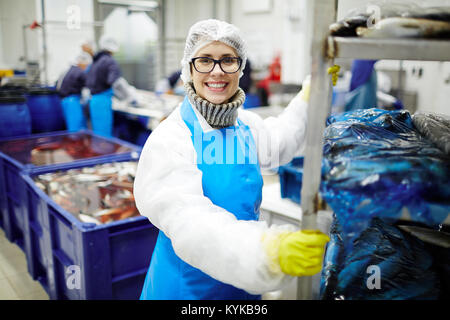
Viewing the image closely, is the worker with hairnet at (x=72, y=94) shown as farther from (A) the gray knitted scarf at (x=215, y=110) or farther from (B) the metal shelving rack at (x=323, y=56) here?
(B) the metal shelving rack at (x=323, y=56)

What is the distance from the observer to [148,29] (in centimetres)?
921

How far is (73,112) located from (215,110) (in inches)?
196

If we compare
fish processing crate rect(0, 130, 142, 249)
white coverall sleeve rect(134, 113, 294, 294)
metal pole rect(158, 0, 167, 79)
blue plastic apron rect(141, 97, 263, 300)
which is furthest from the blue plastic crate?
metal pole rect(158, 0, 167, 79)

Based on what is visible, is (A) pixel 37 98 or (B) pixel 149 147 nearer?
(B) pixel 149 147

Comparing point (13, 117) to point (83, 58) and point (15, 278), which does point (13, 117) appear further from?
point (83, 58)

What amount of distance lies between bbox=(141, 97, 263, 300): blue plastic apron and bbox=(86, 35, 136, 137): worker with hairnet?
4.44 m

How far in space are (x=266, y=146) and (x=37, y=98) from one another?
4.35m

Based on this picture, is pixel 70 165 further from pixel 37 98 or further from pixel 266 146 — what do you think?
pixel 37 98

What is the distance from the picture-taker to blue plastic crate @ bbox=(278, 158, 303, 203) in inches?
79.7

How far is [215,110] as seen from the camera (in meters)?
1.31

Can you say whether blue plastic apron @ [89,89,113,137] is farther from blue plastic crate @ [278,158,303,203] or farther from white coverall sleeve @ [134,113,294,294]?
white coverall sleeve @ [134,113,294,294]

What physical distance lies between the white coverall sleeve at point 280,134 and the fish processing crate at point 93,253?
2.81ft

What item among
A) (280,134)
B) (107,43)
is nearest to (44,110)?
(107,43)
